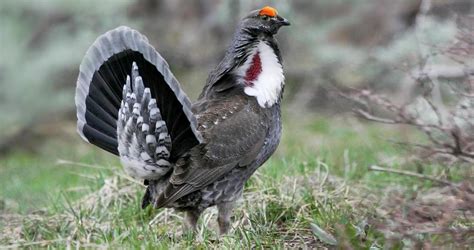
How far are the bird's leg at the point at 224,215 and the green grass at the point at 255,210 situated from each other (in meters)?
0.08

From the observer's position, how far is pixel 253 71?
5.46 metres

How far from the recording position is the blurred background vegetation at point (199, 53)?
1041cm

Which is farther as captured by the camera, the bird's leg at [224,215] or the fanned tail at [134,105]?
the bird's leg at [224,215]

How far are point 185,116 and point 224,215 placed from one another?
0.77 m

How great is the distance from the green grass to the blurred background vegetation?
2195mm

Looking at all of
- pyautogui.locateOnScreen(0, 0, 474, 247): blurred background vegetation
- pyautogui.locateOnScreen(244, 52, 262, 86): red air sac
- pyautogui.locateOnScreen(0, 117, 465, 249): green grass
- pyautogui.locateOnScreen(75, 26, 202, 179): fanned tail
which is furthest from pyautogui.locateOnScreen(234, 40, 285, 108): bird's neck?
pyautogui.locateOnScreen(0, 0, 474, 247): blurred background vegetation

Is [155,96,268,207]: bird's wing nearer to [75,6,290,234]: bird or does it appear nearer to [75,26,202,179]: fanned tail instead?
[75,6,290,234]: bird

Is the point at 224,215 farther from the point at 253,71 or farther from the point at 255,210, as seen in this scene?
the point at 253,71

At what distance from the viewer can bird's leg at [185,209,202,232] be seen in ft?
17.5

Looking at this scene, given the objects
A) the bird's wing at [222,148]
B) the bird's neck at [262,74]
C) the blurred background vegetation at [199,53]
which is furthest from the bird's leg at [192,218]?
the blurred background vegetation at [199,53]

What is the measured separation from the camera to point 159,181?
206 inches

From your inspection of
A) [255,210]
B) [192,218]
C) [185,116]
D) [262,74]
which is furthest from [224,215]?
[262,74]

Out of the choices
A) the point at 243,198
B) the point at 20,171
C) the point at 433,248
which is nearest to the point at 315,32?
the point at 20,171

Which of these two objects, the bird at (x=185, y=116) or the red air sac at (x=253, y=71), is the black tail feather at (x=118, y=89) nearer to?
the bird at (x=185, y=116)
